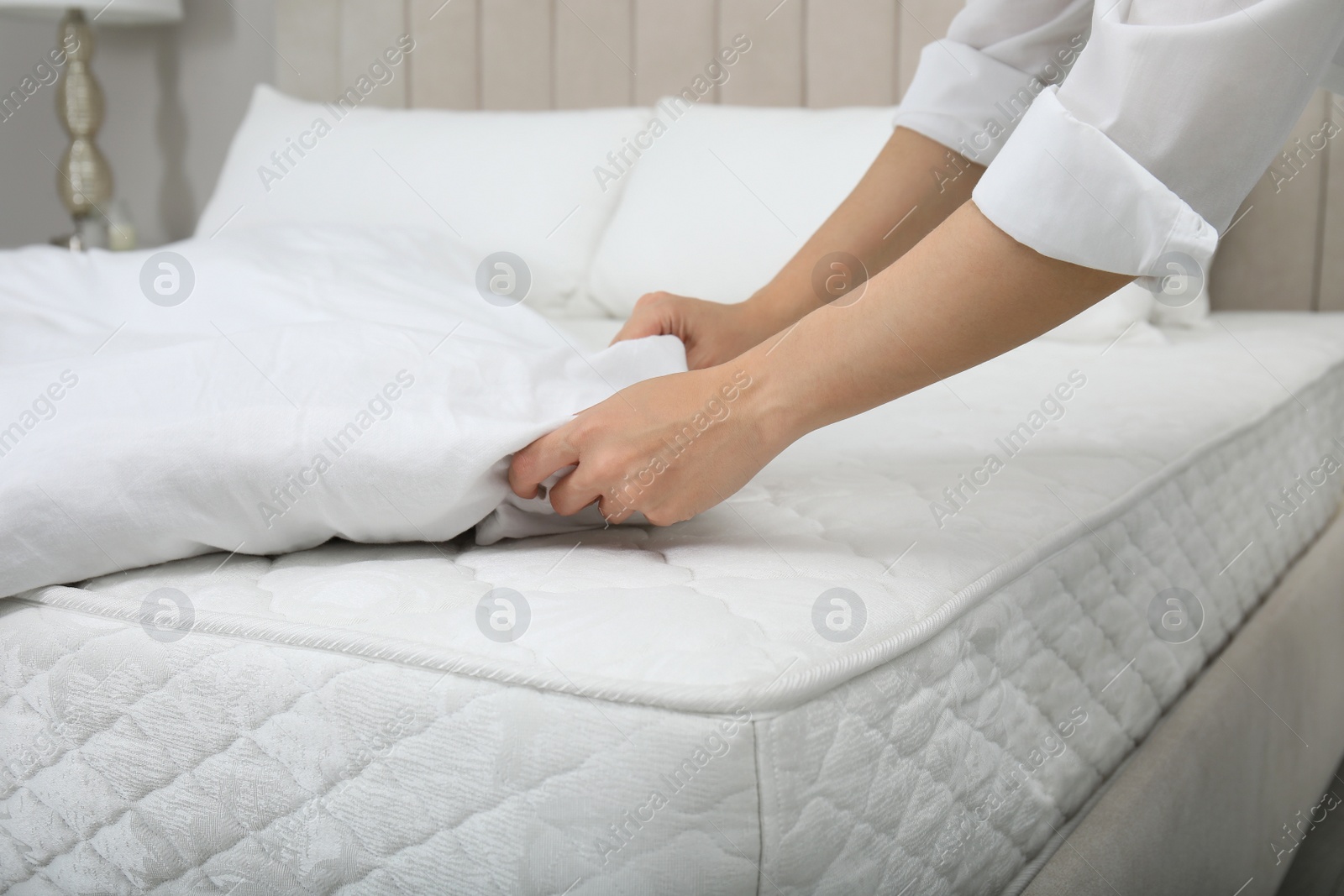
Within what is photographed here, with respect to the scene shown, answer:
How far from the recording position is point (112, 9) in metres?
2.32

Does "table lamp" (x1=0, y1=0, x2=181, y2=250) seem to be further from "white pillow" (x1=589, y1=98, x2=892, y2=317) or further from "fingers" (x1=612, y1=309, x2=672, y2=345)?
"fingers" (x1=612, y1=309, x2=672, y2=345)

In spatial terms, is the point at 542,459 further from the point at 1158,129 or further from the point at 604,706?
the point at 1158,129

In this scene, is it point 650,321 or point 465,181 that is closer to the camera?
point 650,321

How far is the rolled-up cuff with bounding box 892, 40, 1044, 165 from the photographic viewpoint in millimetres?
886

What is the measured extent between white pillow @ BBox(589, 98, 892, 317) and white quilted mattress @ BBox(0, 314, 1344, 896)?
82cm

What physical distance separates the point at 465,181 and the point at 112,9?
1219 mm

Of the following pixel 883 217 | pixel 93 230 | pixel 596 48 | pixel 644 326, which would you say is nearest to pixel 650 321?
pixel 644 326

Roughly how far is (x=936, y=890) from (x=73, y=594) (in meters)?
0.46

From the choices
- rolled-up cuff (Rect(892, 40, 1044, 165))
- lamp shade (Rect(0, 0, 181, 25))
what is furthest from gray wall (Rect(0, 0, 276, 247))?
rolled-up cuff (Rect(892, 40, 1044, 165))

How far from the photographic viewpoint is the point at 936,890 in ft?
1.64

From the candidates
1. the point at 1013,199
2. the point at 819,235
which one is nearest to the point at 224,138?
the point at 819,235

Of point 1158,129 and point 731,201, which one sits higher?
point 1158,129

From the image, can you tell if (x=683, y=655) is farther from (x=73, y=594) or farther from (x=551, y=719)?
(x=73, y=594)

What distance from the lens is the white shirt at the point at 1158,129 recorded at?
1.57 ft
